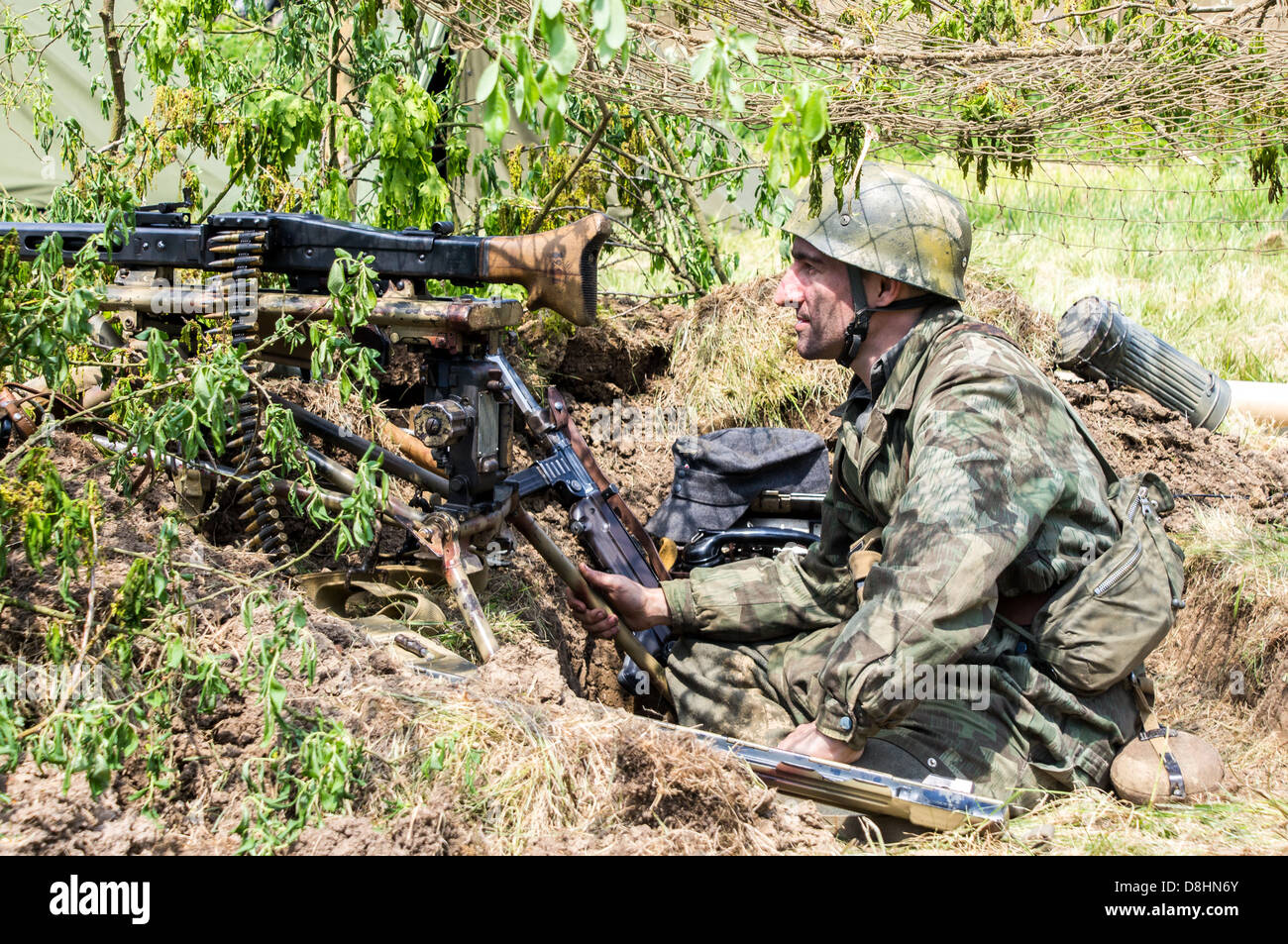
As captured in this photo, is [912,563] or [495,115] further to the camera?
[912,563]

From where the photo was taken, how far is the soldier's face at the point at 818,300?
398 cm

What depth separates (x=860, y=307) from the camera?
397cm

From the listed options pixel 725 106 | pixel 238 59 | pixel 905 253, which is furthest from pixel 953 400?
pixel 238 59

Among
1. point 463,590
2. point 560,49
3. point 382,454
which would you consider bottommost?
point 463,590

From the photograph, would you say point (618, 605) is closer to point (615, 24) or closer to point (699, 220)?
point (615, 24)

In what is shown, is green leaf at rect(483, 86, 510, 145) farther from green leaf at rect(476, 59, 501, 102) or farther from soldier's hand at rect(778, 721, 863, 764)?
soldier's hand at rect(778, 721, 863, 764)

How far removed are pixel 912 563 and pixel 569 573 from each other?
4.94 ft

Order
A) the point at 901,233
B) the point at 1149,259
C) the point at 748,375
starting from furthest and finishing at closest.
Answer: the point at 1149,259
the point at 748,375
the point at 901,233

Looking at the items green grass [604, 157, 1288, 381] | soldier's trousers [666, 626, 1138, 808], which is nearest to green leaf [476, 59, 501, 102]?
soldier's trousers [666, 626, 1138, 808]

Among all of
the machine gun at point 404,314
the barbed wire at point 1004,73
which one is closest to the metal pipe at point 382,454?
the machine gun at point 404,314

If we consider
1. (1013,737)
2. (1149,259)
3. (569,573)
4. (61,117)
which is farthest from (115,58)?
(1149,259)

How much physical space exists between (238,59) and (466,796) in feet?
14.9

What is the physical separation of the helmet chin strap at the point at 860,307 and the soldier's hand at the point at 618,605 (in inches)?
48.2
